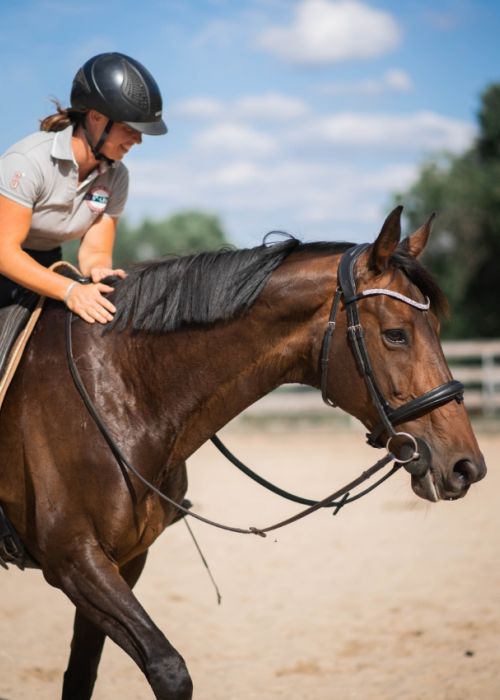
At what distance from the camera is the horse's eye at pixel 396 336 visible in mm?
3176

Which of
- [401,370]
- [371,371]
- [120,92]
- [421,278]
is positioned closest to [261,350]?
[371,371]

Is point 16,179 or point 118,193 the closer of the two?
point 16,179

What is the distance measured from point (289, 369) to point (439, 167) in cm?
2564

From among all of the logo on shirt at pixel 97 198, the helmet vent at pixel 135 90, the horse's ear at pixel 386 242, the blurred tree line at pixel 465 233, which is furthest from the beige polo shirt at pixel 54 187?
the blurred tree line at pixel 465 233

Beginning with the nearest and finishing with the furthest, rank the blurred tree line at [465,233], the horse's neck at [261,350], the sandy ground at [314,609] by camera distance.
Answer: the horse's neck at [261,350] → the sandy ground at [314,609] → the blurred tree line at [465,233]

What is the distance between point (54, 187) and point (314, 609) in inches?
177

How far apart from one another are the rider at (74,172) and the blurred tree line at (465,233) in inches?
899

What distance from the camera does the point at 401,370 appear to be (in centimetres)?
316

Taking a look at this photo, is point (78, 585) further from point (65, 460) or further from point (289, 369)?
point (289, 369)

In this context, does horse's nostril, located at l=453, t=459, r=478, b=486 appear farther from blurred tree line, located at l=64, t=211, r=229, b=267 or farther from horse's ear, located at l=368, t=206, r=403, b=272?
blurred tree line, located at l=64, t=211, r=229, b=267

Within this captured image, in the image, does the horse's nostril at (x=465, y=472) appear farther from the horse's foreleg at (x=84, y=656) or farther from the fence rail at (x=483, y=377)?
the fence rail at (x=483, y=377)

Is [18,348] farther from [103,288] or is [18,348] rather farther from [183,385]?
[183,385]

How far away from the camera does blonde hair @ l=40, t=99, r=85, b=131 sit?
3781 millimetres

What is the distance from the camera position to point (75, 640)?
12.9ft
